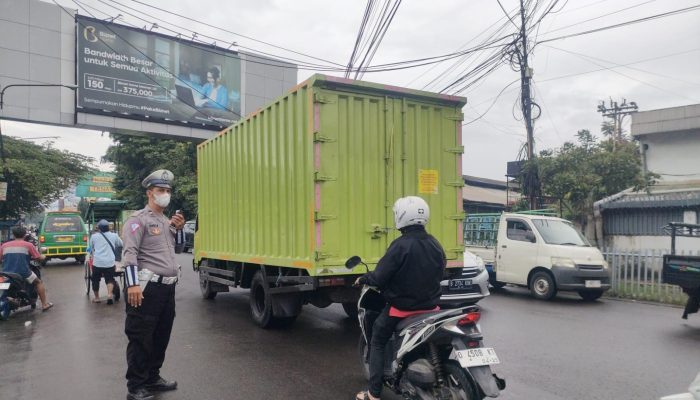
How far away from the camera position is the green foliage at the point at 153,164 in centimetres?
2858

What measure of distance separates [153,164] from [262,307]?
85.3ft

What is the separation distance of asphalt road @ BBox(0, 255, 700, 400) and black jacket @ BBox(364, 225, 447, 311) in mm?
1278

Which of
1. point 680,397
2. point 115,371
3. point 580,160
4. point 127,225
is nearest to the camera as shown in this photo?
point 680,397

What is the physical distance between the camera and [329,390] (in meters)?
4.79

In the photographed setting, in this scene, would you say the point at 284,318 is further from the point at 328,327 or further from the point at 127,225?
the point at 127,225

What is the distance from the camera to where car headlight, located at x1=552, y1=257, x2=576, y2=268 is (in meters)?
10.2

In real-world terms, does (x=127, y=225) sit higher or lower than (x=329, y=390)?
higher

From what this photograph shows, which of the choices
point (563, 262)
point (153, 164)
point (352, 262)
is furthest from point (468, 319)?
point (153, 164)

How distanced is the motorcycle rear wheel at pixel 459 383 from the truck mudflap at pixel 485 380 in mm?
56

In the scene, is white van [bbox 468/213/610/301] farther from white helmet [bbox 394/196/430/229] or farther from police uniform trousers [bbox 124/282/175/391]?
police uniform trousers [bbox 124/282/175/391]

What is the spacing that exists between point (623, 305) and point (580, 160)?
520cm

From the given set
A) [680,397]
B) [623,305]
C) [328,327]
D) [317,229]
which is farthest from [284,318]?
[623,305]

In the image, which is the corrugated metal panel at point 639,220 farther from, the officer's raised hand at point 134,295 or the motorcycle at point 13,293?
the motorcycle at point 13,293

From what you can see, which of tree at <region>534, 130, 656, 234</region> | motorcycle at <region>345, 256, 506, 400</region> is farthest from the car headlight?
motorcycle at <region>345, 256, 506, 400</region>
